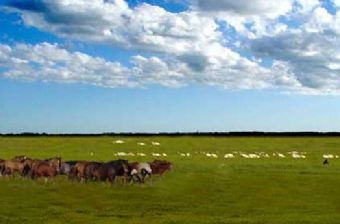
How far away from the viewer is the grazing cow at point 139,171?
111ft

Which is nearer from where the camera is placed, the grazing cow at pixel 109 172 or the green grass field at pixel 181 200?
the green grass field at pixel 181 200

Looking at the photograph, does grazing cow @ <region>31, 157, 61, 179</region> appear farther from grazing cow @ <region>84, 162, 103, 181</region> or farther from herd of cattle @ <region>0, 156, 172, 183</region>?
grazing cow @ <region>84, 162, 103, 181</region>

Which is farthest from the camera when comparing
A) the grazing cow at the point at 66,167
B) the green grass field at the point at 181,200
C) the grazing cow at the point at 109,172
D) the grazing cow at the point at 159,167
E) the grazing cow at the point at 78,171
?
the grazing cow at the point at 159,167

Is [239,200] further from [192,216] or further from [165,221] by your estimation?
[165,221]

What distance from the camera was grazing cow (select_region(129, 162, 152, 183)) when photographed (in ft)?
111

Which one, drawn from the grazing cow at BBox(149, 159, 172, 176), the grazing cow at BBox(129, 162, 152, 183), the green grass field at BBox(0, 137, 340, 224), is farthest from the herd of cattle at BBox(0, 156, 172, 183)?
the grazing cow at BBox(149, 159, 172, 176)

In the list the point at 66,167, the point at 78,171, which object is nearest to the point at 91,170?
the point at 78,171

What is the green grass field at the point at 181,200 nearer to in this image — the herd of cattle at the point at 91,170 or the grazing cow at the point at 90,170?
the herd of cattle at the point at 91,170

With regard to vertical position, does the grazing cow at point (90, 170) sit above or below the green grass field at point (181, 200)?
above

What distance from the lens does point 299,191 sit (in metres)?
30.2

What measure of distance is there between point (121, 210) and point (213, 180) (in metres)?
13.1

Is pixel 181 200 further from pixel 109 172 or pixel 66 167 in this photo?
pixel 66 167

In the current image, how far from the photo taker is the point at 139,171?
34.5 metres

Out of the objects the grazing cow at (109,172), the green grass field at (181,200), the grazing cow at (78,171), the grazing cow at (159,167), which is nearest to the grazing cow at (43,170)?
the green grass field at (181,200)
